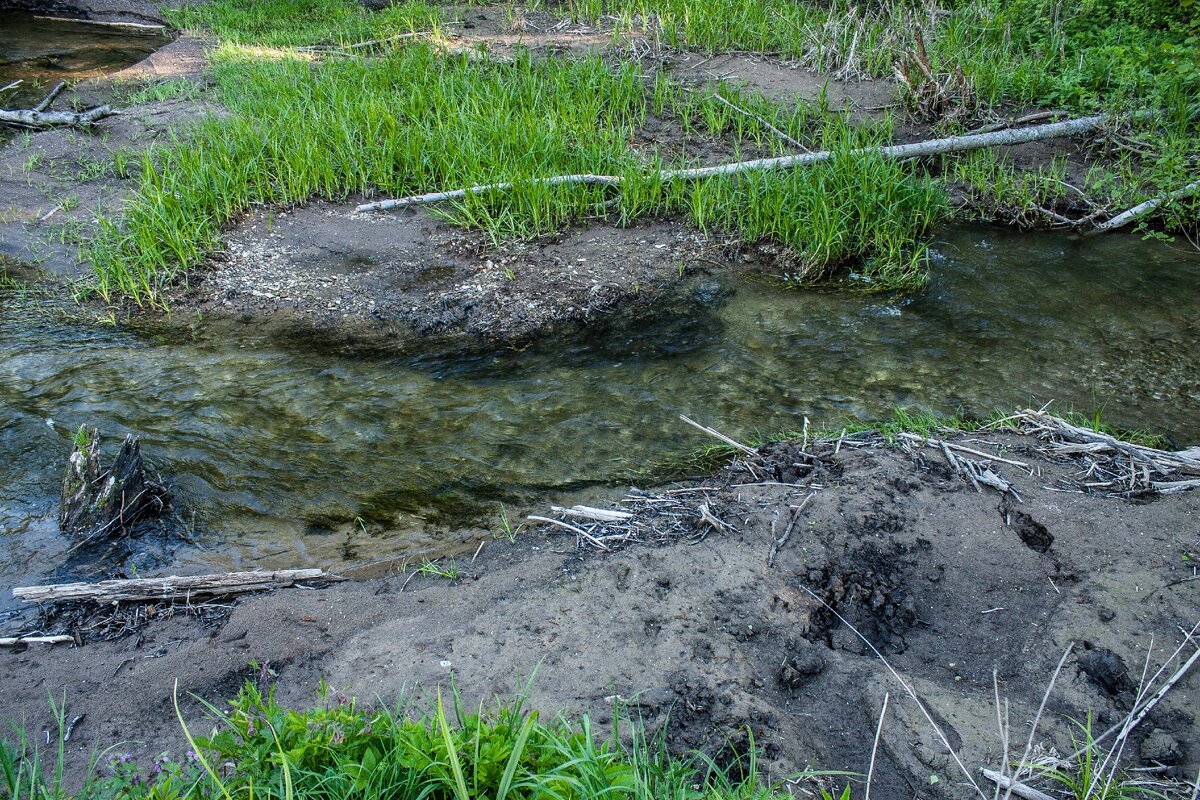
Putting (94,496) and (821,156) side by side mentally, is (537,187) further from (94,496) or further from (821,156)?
(94,496)

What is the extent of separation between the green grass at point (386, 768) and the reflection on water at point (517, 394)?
172cm

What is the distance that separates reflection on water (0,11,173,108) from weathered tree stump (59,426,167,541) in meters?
7.26

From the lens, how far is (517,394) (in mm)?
4746

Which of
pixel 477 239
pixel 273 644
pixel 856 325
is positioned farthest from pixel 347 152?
pixel 273 644

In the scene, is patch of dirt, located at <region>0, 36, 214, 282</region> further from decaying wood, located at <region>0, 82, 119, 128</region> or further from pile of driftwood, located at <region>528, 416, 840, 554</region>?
pile of driftwood, located at <region>528, 416, 840, 554</region>

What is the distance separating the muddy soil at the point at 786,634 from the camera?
236 centimetres

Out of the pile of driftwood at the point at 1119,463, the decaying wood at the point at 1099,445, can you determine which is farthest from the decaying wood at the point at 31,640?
the decaying wood at the point at 1099,445

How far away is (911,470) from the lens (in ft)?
11.5

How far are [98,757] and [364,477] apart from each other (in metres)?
1.91

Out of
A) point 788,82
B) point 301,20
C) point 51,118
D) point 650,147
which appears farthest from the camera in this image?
point 301,20

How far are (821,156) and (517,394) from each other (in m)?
3.47

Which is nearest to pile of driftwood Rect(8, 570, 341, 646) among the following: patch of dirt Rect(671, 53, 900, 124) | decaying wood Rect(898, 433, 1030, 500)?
decaying wood Rect(898, 433, 1030, 500)

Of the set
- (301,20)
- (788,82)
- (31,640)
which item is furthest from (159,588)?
(301,20)

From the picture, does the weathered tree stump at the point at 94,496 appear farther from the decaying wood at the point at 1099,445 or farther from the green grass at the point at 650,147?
the decaying wood at the point at 1099,445
